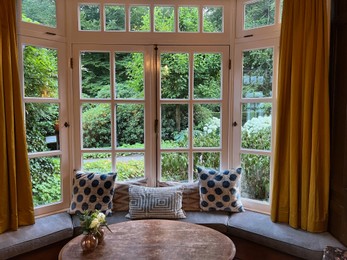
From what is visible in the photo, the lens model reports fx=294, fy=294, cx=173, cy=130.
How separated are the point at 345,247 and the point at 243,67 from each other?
66.4 inches

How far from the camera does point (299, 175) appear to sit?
7.65ft

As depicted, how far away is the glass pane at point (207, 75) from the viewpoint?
9.38ft

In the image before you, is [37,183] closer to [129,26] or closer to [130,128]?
[130,128]

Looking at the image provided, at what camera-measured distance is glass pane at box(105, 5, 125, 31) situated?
9.07 ft

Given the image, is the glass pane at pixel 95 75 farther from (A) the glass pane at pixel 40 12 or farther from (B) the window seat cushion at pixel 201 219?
(B) the window seat cushion at pixel 201 219

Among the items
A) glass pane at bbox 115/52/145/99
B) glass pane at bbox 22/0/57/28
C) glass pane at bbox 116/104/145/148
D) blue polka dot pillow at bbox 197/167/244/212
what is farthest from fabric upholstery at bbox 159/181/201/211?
glass pane at bbox 22/0/57/28

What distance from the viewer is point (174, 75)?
9.38 ft

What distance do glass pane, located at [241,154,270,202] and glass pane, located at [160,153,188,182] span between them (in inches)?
→ 22.2

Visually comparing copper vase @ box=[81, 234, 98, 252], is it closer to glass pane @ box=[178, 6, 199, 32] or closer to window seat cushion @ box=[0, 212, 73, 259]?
window seat cushion @ box=[0, 212, 73, 259]

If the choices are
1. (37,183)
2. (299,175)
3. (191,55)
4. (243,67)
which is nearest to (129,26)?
(191,55)

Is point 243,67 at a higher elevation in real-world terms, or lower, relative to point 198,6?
lower

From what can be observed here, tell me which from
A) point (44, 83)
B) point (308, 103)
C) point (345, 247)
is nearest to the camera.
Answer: point (345, 247)

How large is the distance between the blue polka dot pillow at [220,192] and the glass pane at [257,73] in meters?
0.76

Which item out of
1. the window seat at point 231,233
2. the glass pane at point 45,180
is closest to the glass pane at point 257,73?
the window seat at point 231,233
